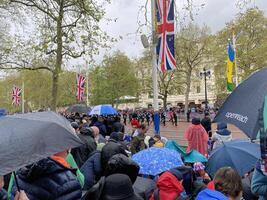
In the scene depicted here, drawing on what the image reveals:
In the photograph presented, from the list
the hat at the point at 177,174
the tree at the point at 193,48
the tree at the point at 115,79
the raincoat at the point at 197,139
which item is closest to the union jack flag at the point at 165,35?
the raincoat at the point at 197,139

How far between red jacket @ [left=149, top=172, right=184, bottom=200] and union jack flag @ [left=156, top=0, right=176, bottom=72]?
249 inches

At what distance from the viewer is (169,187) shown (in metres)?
3.90

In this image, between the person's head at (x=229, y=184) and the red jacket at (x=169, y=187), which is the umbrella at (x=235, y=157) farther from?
the person's head at (x=229, y=184)

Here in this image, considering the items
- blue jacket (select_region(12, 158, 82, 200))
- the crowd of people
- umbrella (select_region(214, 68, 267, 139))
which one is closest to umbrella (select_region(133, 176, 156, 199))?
the crowd of people

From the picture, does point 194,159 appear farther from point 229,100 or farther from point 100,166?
point 229,100

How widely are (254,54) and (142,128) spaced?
37.8 meters

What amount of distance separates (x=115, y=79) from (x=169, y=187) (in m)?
54.3

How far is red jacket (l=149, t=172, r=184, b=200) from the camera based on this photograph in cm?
387

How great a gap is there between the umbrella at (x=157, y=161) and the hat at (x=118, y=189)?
1.37m

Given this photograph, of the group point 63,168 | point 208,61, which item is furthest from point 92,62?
point 208,61

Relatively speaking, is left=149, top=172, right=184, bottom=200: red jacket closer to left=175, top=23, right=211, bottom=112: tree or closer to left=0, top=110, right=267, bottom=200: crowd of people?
left=0, top=110, right=267, bottom=200: crowd of people

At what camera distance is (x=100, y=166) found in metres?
5.12

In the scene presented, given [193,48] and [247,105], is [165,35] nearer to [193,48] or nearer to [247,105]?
[247,105]

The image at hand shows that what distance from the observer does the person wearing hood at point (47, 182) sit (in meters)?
3.23
